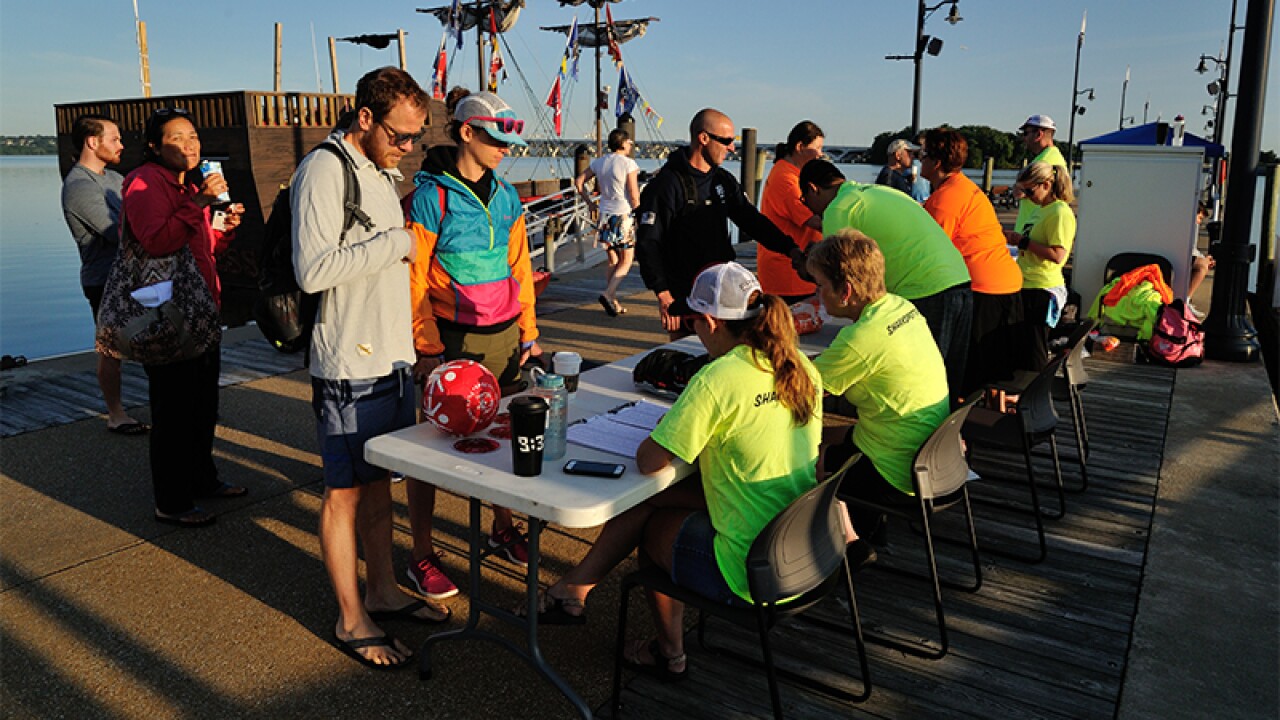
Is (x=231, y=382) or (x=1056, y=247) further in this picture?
(x=231, y=382)

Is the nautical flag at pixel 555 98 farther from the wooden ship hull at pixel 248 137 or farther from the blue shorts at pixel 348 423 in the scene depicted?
the blue shorts at pixel 348 423

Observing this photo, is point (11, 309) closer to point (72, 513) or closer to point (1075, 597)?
point (72, 513)

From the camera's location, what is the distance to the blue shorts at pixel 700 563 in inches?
91.8

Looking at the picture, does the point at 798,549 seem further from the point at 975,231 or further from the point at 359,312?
the point at 975,231

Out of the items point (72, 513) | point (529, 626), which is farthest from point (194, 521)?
point (529, 626)

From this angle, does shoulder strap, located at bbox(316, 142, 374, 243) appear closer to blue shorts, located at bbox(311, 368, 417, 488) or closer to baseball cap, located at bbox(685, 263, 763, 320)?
blue shorts, located at bbox(311, 368, 417, 488)

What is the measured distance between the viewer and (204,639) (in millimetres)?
3029

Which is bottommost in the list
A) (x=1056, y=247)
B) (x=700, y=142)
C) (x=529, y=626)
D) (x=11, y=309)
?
(x=11, y=309)

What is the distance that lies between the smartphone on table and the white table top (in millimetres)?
14

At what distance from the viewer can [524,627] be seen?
2.54 metres

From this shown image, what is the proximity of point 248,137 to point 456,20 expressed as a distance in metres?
11.6

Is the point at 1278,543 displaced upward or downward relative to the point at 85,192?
downward

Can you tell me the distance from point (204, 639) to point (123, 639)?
29cm

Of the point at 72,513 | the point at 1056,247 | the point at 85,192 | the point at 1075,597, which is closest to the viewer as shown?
the point at 1075,597
